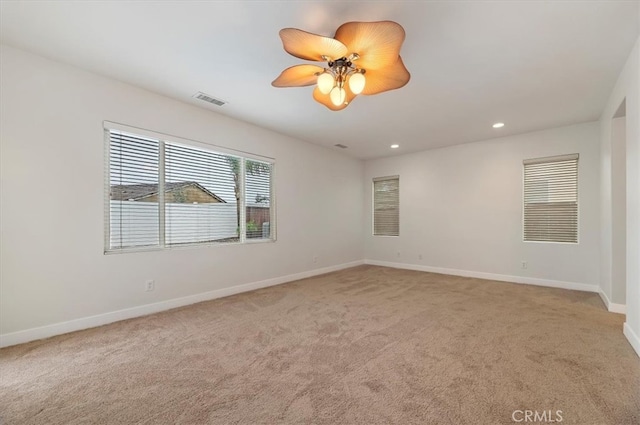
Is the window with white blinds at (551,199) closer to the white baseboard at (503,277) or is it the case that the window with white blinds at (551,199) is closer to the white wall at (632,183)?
the white baseboard at (503,277)

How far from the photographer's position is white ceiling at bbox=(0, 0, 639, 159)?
1992mm

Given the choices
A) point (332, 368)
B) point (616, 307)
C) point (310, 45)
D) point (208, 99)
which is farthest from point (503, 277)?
point (208, 99)

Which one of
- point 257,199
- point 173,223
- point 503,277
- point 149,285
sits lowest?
point 503,277

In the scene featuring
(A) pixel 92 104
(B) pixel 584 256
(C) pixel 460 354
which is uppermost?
(A) pixel 92 104

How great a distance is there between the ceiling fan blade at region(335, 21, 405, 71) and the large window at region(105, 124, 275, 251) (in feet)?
8.84

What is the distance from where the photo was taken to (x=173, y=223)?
3604 millimetres

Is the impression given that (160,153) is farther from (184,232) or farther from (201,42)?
(201,42)

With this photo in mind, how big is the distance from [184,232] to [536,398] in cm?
385

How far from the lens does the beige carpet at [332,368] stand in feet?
5.37

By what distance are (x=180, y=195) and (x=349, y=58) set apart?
279 centimetres

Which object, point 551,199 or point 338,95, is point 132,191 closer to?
point 338,95

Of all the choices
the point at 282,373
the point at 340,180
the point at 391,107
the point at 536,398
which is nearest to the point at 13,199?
the point at 282,373

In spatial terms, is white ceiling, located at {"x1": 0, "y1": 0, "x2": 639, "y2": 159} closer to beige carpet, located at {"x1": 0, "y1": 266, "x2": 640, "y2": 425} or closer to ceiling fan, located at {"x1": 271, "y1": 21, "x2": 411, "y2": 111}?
ceiling fan, located at {"x1": 271, "y1": 21, "x2": 411, "y2": 111}

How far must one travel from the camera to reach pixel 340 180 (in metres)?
6.32
